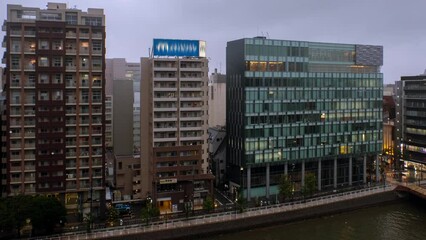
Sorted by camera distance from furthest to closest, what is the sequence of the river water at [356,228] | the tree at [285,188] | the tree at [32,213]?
the tree at [285,188]
the river water at [356,228]
the tree at [32,213]

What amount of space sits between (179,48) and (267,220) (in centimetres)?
2910

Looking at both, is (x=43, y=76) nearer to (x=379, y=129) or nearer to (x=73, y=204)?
(x=73, y=204)

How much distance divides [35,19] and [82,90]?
11395 mm

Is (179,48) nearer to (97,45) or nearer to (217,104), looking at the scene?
(97,45)

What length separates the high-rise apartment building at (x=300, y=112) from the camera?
2916 inches

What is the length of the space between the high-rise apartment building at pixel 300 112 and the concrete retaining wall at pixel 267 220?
881 centimetres

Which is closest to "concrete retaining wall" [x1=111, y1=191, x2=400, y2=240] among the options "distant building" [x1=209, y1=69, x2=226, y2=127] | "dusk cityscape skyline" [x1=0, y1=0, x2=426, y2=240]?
"dusk cityscape skyline" [x1=0, y1=0, x2=426, y2=240]

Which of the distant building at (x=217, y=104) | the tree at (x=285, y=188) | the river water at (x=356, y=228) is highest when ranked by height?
the distant building at (x=217, y=104)

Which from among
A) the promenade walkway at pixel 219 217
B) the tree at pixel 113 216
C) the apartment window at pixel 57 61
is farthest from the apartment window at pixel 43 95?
the promenade walkway at pixel 219 217

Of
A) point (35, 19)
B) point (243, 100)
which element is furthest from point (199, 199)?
point (35, 19)

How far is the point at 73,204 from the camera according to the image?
213ft

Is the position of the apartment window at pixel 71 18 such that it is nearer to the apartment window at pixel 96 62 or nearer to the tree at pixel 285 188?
the apartment window at pixel 96 62

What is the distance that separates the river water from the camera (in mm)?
60188

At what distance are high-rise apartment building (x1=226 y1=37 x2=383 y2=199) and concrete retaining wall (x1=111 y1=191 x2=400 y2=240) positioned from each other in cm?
881
